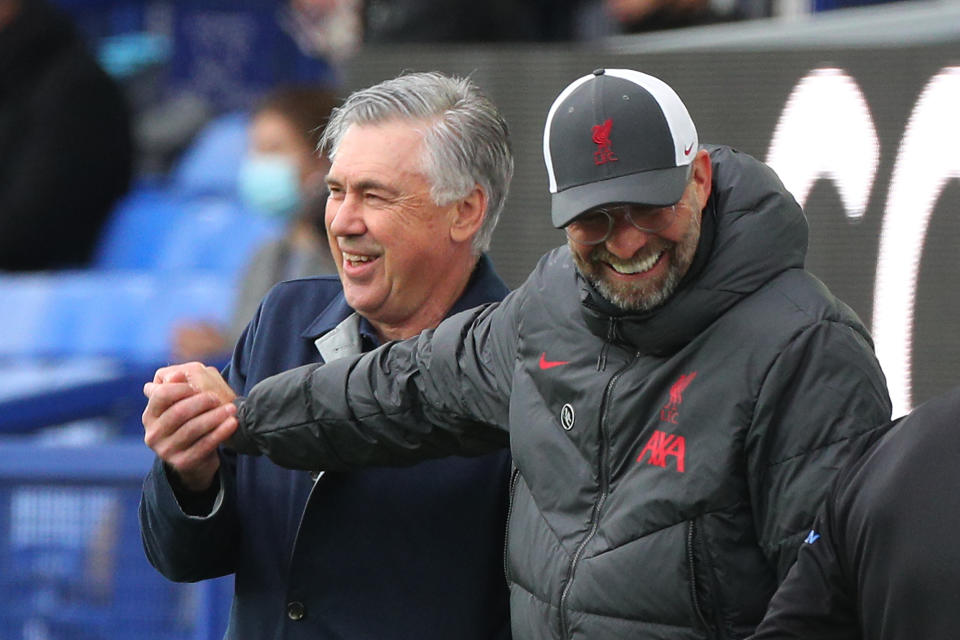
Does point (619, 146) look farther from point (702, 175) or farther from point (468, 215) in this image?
point (468, 215)

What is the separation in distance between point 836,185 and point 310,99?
7.43ft

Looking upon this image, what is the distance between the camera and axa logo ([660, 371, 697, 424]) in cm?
234

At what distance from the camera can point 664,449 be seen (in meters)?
2.33

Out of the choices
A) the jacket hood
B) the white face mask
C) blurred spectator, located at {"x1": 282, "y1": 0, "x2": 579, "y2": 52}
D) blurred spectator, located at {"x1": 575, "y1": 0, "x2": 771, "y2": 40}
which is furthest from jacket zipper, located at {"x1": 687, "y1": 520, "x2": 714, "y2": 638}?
blurred spectator, located at {"x1": 575, "y1": 0, "x2": 771, "y2": 40}

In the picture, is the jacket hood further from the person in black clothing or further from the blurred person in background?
the blurred person in background

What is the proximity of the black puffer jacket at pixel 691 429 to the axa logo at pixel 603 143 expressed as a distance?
0.17 m

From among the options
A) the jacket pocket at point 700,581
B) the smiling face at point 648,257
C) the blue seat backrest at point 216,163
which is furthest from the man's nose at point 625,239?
the blue seat backrest at point 216,163

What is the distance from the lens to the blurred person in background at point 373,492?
2.92m

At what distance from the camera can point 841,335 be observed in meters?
2.28

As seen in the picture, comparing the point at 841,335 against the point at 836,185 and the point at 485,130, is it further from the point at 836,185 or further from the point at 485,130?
the point at 836,185

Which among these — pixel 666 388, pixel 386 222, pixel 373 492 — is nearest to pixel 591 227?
pixel 666 388

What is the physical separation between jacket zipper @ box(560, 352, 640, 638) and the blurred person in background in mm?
517

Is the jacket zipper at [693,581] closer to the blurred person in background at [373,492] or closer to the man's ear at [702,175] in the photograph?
the man's ear at [702,175]

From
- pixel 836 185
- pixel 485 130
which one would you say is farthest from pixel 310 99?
pixel 485 130
